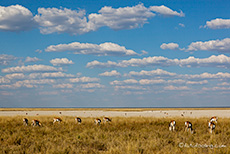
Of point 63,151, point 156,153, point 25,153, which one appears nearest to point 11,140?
point 25,153

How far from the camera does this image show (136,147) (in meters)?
12.6

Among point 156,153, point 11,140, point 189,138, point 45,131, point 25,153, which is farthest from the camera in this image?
point 45,131

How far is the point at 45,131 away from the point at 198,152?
11432mm

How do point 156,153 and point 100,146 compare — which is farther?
point 100,146

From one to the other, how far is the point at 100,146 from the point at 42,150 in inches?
124

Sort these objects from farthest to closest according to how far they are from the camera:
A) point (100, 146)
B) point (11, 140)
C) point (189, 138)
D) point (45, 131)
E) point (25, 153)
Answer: point (45, 131), point (189, 138), point (11, 140), point (100, 146), point (25, 153)

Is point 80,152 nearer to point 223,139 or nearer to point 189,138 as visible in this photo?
point 189,138

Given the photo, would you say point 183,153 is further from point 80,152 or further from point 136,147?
point 80,152

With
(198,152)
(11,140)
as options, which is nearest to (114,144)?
(198,152)

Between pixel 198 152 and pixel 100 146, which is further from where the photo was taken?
pixel 100 146

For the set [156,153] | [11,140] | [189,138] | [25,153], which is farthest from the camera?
[189,138]

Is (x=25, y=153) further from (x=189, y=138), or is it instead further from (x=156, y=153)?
(x=189, y=138)

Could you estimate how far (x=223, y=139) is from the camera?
50.7 feet

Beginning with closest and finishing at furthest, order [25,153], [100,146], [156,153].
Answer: [156,153], [25,153], [100,146]
